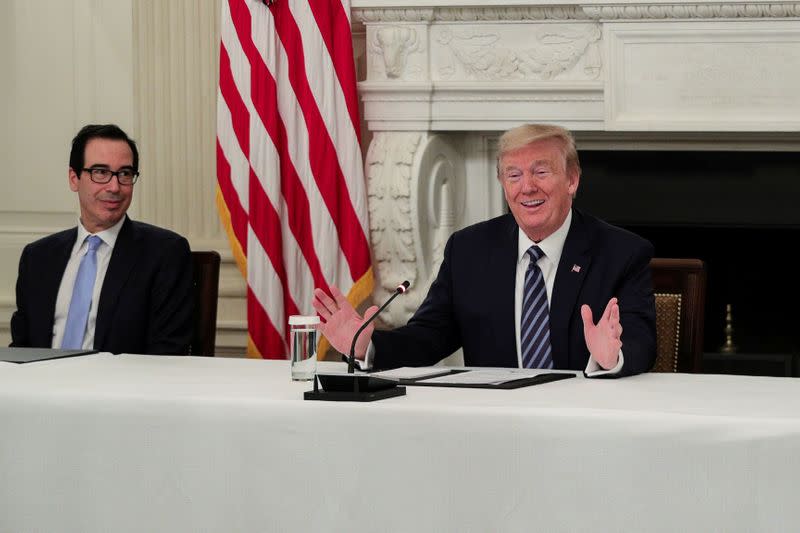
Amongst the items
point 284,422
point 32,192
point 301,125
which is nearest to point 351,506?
point 284,422

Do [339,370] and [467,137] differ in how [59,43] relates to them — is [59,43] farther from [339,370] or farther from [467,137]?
[339,370]

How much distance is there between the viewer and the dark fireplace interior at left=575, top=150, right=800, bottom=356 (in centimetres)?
488

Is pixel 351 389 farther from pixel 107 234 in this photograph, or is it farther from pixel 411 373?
pixel 107 234

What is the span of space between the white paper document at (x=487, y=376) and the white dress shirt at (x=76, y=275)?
51.6 inches

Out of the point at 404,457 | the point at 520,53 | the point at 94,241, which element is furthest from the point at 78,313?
the point at 520,53

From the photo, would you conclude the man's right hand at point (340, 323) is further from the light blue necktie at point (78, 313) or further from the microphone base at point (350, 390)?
the light blue necktie at point (78, 313)

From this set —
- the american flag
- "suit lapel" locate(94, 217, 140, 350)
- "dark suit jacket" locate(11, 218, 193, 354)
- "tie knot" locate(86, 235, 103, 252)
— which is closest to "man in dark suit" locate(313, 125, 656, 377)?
"dark suit jacket" locate(11, 218, 193, 354)

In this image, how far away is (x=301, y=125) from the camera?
4.62 metres

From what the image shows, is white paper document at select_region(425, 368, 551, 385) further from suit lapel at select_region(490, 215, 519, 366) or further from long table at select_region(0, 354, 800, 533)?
suit lapel at select_region(490, 215, 519, 366)

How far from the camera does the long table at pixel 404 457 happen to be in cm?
219

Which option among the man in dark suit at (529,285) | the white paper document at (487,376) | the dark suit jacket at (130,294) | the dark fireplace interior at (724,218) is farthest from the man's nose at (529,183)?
the dark fireplace interior at (724,218)

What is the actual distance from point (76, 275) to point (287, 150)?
1.17 m

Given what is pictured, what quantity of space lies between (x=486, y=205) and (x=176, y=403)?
2.71m

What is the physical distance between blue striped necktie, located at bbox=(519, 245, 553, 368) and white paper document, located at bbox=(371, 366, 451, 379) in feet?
1.02
